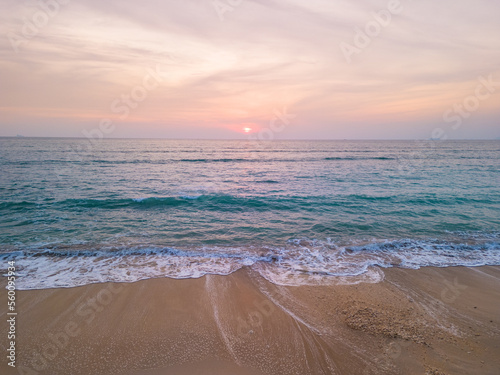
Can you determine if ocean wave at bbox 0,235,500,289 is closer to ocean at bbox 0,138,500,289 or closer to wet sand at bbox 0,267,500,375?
ocean at bbox 0,138,500,289

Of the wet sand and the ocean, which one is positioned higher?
the ocean

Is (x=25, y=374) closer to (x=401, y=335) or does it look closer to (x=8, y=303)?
(x=8, y=303)

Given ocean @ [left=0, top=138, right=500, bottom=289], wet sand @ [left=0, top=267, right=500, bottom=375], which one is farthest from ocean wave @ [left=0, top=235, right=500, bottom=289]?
wet sand @ [left=0, top=267, right=500, bottom=375]

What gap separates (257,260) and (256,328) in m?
3.41

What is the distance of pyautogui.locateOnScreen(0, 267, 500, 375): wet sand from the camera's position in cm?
450

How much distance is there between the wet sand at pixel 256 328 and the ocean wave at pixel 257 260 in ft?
1.80

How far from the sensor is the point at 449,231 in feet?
38.6

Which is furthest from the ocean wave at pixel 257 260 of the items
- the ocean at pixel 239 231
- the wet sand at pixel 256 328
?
the wet sand at pixel 256 328

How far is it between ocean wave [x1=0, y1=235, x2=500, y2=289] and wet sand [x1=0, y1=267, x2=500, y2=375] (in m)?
0.55

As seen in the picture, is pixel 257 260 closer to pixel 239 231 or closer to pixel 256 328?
pixel 239 231

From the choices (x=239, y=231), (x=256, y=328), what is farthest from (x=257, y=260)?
(x=256, y=328)

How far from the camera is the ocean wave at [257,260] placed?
25.0 ft

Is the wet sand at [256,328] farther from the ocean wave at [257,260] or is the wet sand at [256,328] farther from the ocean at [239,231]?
the ocean at [239,231]

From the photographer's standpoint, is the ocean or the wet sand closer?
the wet sand
